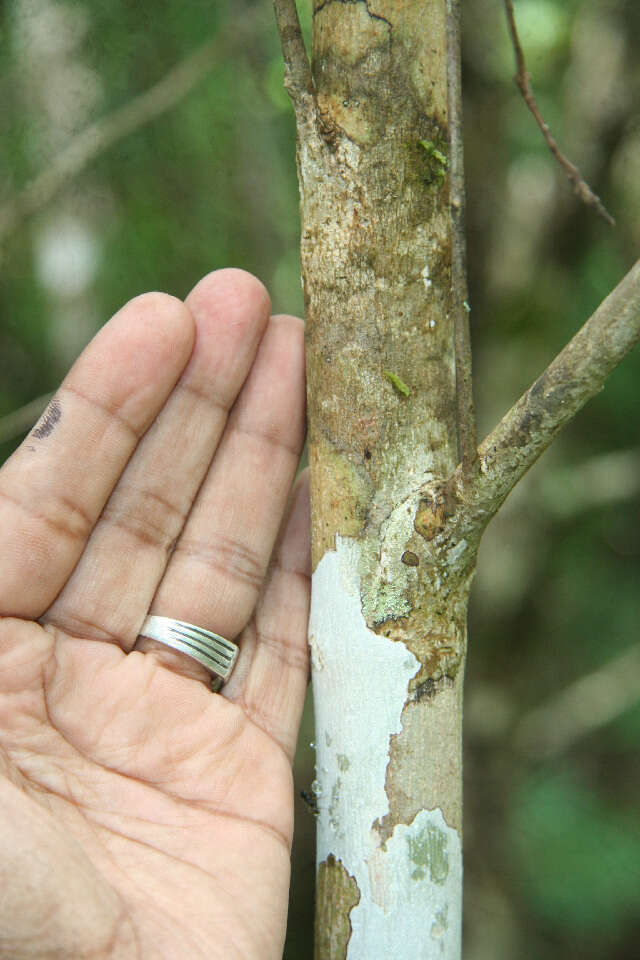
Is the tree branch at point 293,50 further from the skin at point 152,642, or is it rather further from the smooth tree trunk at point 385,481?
the skin at point 152,642

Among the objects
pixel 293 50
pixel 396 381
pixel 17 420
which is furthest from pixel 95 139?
pixel 396 381

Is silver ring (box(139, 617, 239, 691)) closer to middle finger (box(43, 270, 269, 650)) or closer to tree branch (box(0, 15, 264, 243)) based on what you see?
middle finger (box(43, 270, 269, 650))

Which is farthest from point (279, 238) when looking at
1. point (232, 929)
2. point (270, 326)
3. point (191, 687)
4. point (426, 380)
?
point (232, 929)

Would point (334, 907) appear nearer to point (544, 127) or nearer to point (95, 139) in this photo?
point (544, 127)

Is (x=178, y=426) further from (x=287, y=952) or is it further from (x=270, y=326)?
(x=287, y=952)

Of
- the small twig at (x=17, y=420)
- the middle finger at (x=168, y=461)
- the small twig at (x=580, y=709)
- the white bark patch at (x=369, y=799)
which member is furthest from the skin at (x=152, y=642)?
the small twig at (x=580, y=709)
